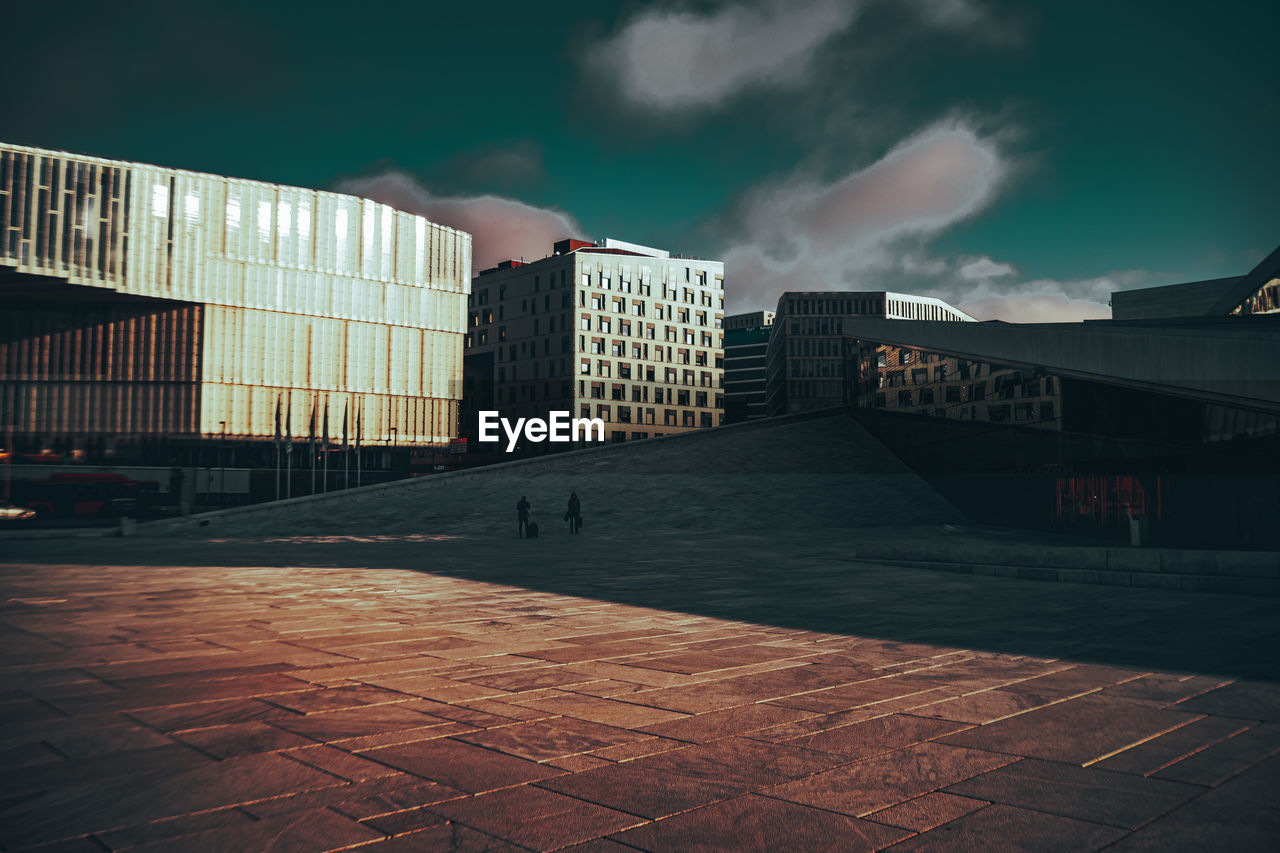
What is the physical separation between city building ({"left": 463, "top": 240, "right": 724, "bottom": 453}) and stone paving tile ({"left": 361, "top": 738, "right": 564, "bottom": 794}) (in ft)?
271

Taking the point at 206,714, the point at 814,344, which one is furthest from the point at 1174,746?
the point at 814,344

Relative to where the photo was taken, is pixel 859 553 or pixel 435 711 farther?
pixel 859 553

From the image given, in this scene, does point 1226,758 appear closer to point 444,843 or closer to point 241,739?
point 444,843

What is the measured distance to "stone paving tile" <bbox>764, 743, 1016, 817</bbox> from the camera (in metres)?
4.08

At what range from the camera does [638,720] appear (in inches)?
221

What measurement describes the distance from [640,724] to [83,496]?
5636 cm

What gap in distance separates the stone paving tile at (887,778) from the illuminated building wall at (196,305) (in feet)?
218

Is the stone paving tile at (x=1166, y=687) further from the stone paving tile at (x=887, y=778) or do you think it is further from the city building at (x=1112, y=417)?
the city building at (x=1112, y=417)

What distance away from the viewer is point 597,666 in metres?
7.51

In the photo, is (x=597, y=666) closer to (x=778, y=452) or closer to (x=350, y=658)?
(x=350, y=658)

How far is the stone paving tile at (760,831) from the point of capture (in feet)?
11.6

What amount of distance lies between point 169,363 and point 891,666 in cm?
6717

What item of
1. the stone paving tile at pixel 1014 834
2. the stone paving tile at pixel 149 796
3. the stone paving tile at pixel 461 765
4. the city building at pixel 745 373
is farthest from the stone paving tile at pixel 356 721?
the city building at pixel 745 373

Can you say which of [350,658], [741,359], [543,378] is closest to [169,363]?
[543,378]
